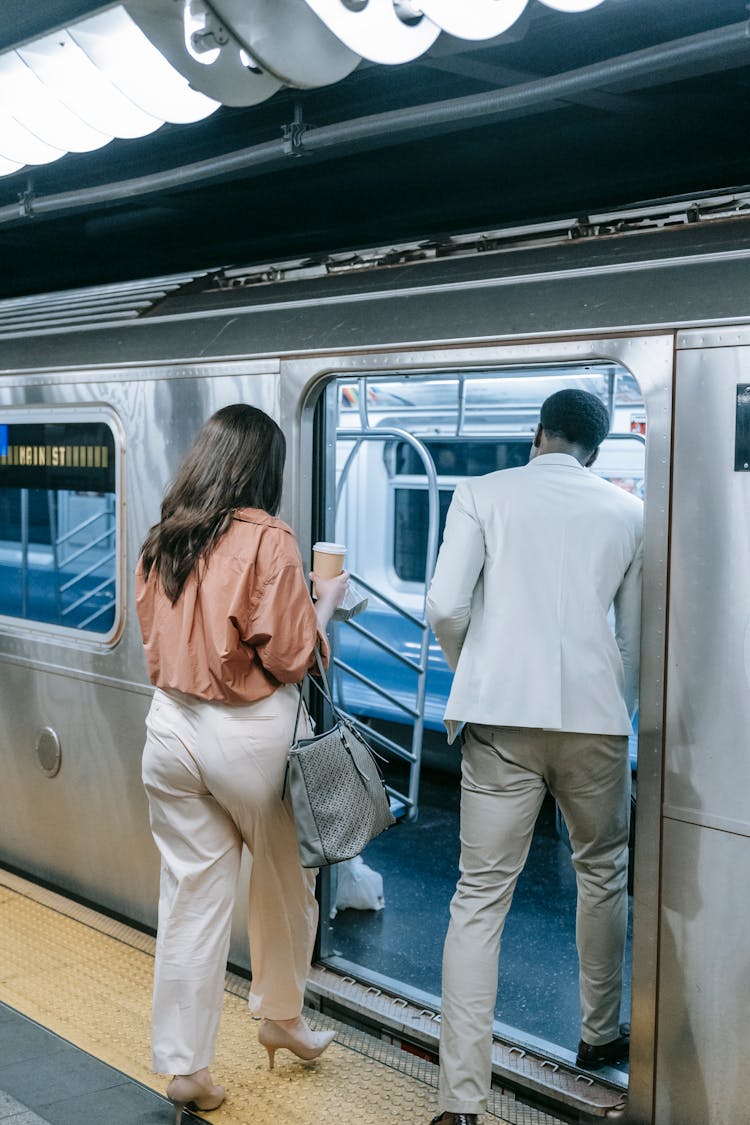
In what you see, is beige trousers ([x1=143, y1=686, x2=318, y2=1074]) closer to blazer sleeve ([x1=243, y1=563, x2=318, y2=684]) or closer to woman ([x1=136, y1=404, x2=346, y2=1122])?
woman ([x1=136, y1=404, x2=346, y2=1122])

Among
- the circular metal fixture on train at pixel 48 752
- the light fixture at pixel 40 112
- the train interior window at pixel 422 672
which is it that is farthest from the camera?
the circular metal fixture on train at pixel 48 752

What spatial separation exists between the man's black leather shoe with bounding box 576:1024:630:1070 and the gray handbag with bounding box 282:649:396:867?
797 millimetres

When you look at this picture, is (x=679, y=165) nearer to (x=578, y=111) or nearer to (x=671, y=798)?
(x=578, y=111)

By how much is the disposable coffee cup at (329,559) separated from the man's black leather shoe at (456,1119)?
4.37ft

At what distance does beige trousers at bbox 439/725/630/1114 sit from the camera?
2818 mm

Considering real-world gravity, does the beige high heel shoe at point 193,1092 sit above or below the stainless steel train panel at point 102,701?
below

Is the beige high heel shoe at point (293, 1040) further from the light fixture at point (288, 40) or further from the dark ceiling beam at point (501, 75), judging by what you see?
the dark ceiling beam at point (501, 75)

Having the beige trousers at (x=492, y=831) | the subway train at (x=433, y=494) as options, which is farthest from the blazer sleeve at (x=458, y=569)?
the beige trousers at (x=492, y=831)

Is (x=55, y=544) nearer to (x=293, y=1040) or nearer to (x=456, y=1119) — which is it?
(x=293, y=1040)

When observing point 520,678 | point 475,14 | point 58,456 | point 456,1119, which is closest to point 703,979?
point 456,1119

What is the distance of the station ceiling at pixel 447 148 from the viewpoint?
2.88 meters

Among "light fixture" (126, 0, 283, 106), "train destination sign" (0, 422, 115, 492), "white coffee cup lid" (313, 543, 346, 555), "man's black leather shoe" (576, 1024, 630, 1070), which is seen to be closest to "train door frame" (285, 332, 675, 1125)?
"man's black leather shoe" (576, 1024, 630, 1070)

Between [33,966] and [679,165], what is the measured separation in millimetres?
3251

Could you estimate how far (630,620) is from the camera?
2.91 metres
